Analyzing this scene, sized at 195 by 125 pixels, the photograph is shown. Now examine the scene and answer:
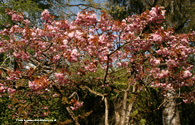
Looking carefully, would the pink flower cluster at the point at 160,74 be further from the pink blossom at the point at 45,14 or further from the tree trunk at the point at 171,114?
the pink blossom at the point at 45,14

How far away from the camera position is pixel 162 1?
575 cm

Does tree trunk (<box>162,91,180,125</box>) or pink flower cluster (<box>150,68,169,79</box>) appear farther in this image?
tree trunk (<box>162,91,180,125</box>)

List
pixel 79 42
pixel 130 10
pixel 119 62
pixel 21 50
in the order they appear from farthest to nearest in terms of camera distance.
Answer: pixel 130 10
pixel 119 62
pixel 21 50
pixel 79 42

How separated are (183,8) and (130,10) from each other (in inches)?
74.9

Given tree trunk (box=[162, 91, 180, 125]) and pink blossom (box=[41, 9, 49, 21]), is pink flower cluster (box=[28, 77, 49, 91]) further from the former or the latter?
tree trunk (box=[162, 91, 180, 125])

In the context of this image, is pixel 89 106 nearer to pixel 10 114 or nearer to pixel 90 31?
pixel 10 114

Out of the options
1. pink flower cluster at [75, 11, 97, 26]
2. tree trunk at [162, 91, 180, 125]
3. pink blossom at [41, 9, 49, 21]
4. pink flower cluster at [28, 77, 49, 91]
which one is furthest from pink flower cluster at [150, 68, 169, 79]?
pink blossom at [41, 9, 49, 21]

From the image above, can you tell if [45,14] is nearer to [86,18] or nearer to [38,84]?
[86,18]

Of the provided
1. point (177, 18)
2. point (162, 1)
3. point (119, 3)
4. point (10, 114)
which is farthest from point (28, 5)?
point (177, 18)

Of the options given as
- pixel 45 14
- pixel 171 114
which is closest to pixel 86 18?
pixel 45 14

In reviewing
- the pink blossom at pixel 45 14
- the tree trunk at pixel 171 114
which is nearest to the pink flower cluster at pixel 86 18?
the pink blossom at pixel 45 14

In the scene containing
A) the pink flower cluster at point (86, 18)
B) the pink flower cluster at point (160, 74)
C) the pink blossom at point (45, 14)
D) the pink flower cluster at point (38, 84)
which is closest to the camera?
the pink flower cluster at point (38, 84)

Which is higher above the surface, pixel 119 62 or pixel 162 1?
pixel 162 1

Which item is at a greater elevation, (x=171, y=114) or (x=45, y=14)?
(x=45, y=14)
